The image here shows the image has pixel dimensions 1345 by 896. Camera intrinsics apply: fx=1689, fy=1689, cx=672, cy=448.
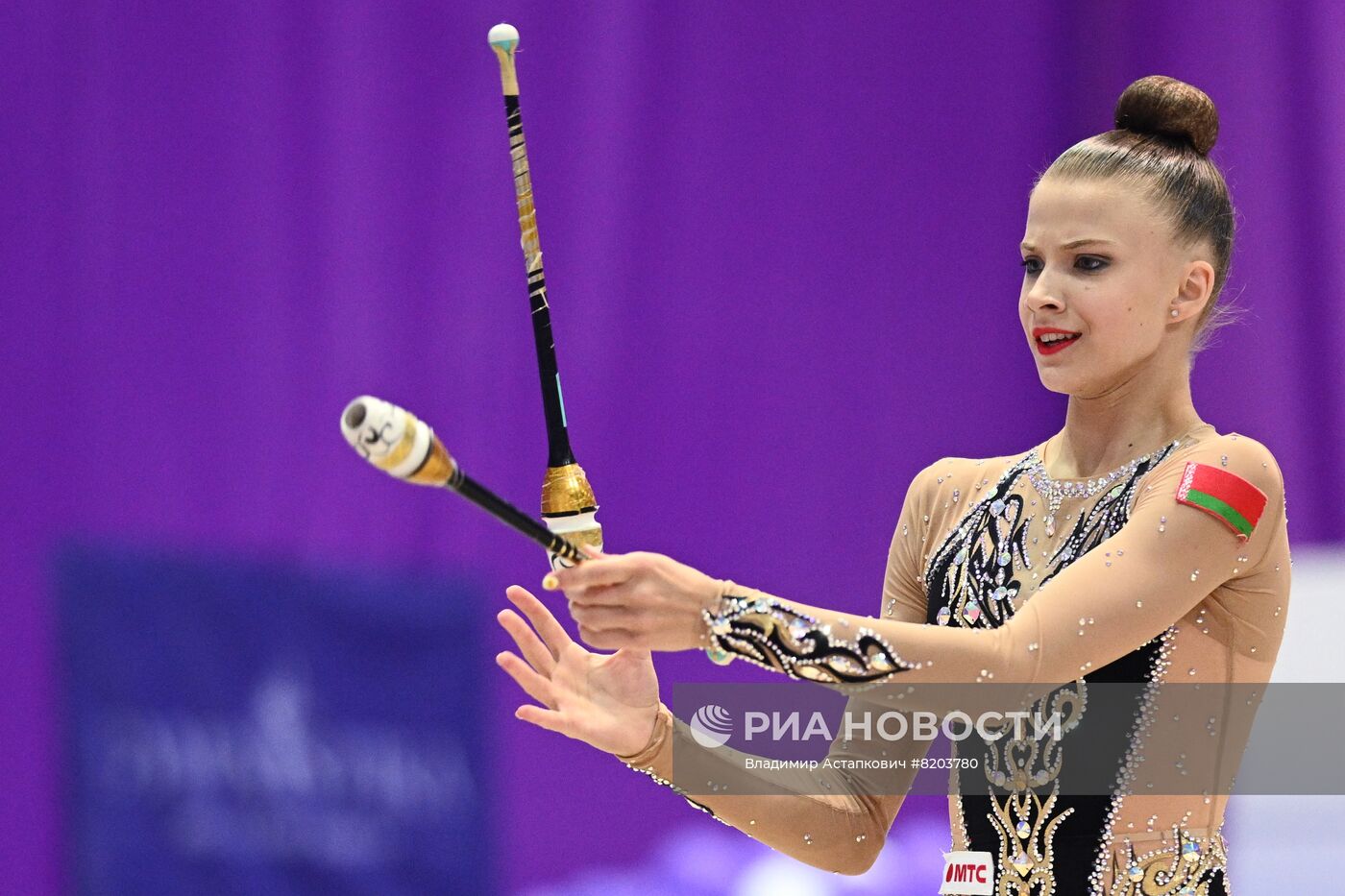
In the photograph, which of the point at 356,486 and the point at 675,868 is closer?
the point at 356,486

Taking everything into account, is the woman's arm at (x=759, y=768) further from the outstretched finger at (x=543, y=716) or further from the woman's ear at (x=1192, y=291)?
the woman's ear at (x=1192, y=291)

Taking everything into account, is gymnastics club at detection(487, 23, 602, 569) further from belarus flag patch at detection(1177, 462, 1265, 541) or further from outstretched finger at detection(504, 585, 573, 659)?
belarus flag patch at detection(1177, 462, 1265, 541)

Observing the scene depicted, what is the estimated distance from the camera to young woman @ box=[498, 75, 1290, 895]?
4.86 feet

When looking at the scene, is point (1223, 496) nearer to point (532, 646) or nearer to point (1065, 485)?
point (1065, 485)

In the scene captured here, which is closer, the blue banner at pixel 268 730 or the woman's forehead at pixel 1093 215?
the woman's forehead at pixel 1093 215

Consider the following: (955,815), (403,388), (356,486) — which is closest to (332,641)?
(356,486)

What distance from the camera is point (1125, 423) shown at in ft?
5.42

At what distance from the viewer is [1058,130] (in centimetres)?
356

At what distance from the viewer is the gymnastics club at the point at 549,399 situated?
139 cm

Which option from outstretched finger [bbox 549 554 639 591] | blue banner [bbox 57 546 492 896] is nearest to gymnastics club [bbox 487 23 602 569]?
outstretched finger [bbox 549 554 639 591]

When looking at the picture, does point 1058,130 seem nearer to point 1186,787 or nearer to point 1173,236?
point 1173,236

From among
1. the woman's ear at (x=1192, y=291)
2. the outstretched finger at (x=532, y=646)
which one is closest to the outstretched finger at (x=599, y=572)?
the outstretched finger at (x=532, y=646)

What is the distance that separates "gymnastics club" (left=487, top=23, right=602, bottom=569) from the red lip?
1.60 ft

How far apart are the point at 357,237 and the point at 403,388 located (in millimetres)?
259
